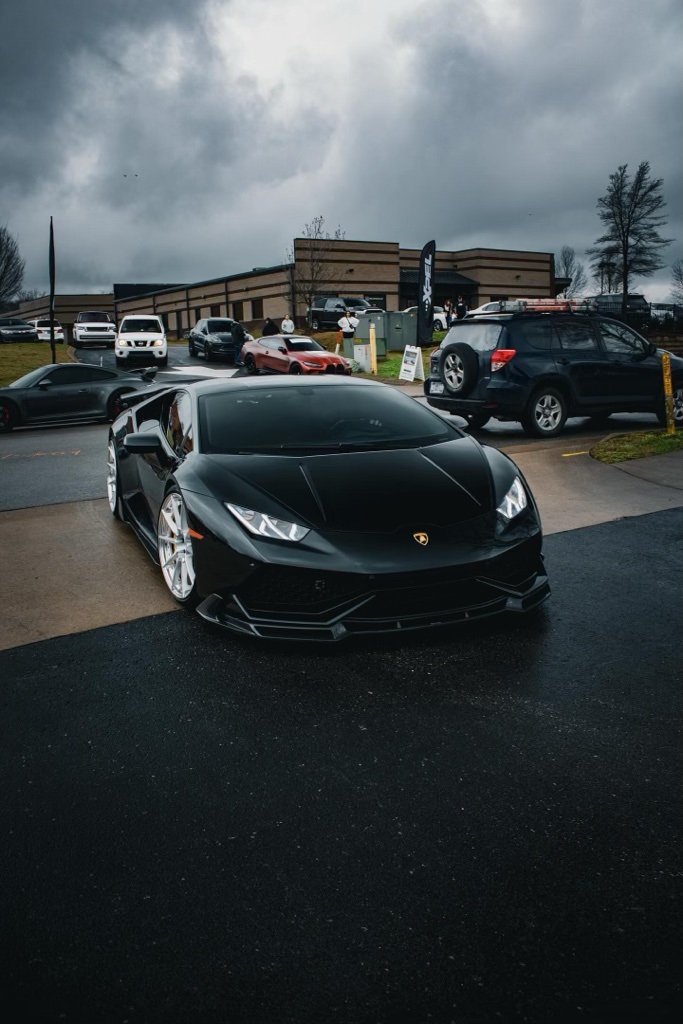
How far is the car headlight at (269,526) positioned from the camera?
4.02 metres

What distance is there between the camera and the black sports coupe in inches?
153

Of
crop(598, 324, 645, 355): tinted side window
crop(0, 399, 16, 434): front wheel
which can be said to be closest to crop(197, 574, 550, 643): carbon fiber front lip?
crop(598, 324, 645, 355): tinted side window

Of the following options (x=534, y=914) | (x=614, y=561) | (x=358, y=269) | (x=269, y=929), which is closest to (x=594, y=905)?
(x=534, y=914)

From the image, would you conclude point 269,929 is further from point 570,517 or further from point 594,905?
point 570,517

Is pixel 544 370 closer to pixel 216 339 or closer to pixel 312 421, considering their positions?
pixel 312 421

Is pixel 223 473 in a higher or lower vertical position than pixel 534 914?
higher

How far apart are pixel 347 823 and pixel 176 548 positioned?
2453 mm

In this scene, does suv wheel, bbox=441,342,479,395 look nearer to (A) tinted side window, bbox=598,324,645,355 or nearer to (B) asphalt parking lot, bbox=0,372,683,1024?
(A) tinted side window, bbox=598,324,645,355

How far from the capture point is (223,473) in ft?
15.1

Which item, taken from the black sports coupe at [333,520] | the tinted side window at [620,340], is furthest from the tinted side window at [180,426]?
the tinted side window at [620,340]

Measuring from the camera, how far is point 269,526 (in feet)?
13.4

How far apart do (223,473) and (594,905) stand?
2.92m

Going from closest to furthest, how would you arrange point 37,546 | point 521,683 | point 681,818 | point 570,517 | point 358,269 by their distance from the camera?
point 681,818
point 521,683
point 37,546
point 570,517
point 358,269

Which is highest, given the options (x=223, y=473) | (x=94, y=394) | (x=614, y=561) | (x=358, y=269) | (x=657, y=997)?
(x=358, y=269)
